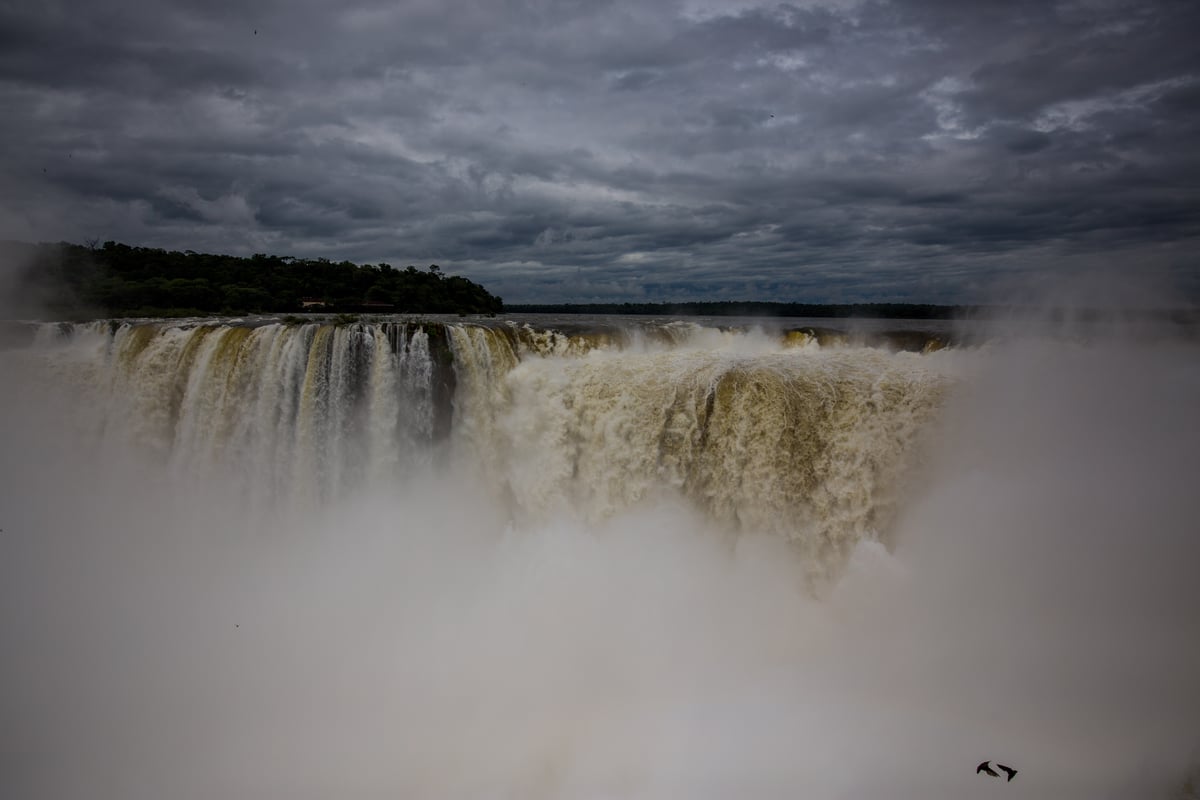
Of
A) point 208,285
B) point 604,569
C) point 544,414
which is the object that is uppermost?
point 208,285

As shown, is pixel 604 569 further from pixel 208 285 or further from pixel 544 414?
pixel 208 285

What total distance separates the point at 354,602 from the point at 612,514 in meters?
5.34

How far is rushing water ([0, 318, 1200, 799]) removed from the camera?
30.8 ft

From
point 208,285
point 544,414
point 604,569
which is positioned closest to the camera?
point 604,569

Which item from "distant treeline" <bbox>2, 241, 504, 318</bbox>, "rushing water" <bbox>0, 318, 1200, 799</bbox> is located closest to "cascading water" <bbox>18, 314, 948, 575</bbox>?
"rushing water" <bbox>0, 318, 1200, 799</bbox>

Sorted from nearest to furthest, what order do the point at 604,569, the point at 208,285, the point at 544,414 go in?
the point at 604,569
the point at 544,414
the point at 208,285

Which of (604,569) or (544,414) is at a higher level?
(544,414)

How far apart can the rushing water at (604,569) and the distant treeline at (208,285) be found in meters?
15.7

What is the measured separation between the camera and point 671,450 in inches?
479

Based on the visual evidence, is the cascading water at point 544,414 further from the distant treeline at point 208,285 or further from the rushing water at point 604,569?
the distant treeline at point 208,285

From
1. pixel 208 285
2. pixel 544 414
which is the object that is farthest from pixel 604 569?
pixel 208 285

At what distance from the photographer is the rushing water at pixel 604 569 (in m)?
9.38

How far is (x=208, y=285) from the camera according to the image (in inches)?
1314

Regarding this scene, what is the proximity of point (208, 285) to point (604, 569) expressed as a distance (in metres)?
30.7
